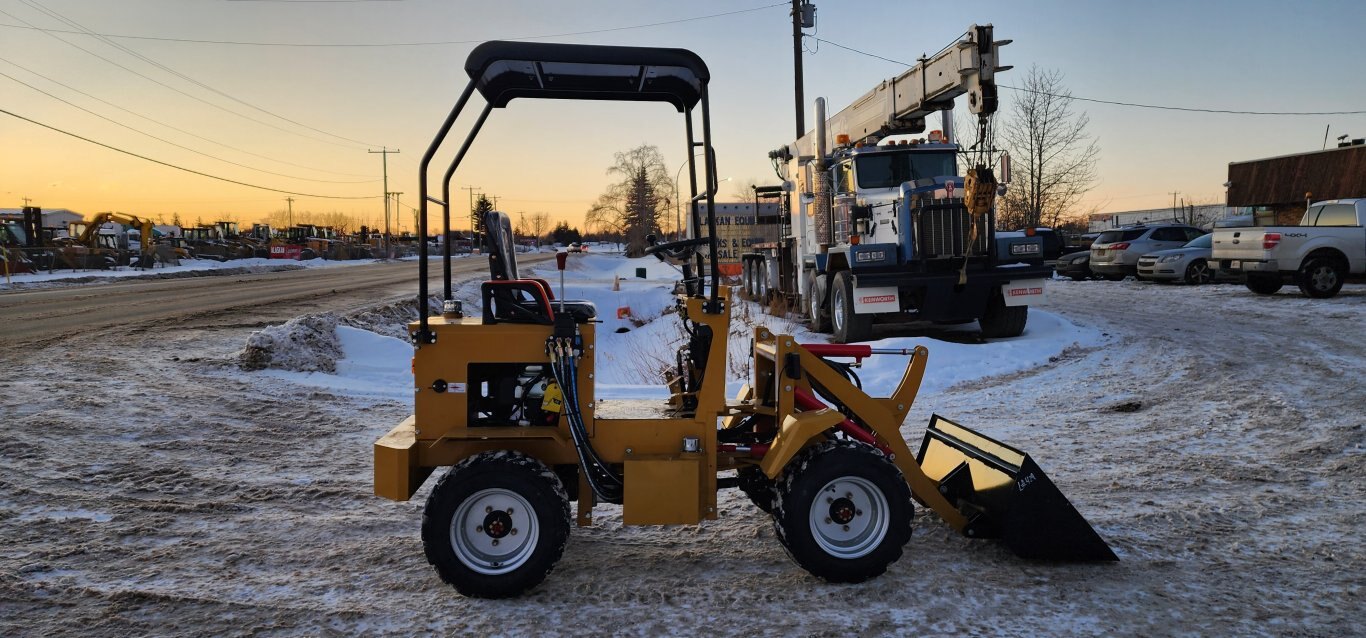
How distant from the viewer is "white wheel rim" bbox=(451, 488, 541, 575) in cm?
384

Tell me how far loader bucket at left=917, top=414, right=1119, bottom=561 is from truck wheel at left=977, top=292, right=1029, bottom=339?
27.2 feet

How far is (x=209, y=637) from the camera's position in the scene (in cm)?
346

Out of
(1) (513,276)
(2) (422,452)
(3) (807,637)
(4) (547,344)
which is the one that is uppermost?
(1) (513,276)

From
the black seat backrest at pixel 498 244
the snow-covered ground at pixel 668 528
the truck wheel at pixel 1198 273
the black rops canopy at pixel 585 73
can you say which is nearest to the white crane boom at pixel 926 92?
the snow-covered ground at pixel 668 528

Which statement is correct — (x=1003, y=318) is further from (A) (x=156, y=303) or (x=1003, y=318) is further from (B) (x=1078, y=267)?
(A) (x=156, y=303)

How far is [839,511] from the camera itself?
13.2 ft

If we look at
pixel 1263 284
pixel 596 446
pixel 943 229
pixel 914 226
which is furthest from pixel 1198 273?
pixel 596 446

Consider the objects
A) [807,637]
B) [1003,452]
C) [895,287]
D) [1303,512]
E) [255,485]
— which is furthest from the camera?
[895,287]

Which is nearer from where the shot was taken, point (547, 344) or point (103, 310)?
point (547, 344)

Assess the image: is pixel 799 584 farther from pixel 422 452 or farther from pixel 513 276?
pixel 513 276

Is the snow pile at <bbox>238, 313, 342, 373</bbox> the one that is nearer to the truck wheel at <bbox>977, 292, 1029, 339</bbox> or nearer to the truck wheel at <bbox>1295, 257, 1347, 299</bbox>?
the truck wheel at <bbox>977, 292, 1029, 339</bbox>

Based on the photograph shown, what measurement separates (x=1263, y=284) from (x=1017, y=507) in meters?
16.2

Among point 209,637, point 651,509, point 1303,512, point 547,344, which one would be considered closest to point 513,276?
point 547,344

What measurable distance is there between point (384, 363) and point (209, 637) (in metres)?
7.67
